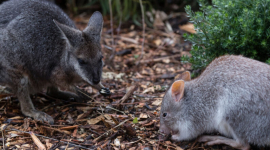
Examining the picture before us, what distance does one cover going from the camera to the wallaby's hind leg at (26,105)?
4.85m

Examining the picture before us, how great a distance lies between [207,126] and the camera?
13.7 ft

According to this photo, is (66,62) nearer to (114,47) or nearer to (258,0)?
(114,47)

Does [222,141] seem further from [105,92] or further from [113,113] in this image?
[105,92]

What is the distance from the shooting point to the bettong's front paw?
4.86 metres

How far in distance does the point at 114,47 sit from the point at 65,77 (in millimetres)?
2617

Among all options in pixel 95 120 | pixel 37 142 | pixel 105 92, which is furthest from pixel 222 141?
pixel 37 142

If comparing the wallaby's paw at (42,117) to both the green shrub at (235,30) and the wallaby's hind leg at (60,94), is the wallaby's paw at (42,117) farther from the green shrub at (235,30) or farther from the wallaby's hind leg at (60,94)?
the green shrub at (235,30)

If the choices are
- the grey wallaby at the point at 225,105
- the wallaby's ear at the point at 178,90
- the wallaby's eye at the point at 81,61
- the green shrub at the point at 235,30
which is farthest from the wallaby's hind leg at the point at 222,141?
the wallaby's eye at the point at 81,61

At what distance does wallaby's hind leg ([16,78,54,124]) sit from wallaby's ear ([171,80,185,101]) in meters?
2.00

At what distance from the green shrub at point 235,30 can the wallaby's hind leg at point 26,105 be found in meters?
2.64

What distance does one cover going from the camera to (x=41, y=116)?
4926 mm

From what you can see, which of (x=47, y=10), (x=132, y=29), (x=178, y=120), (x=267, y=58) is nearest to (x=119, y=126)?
(x=178, y=120)

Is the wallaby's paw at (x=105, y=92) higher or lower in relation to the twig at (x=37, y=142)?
higher

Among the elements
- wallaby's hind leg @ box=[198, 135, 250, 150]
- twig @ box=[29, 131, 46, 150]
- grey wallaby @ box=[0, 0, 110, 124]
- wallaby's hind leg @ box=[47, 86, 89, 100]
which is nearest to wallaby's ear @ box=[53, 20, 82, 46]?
grey wallaby @ box=[0, 0, 110, 124]
